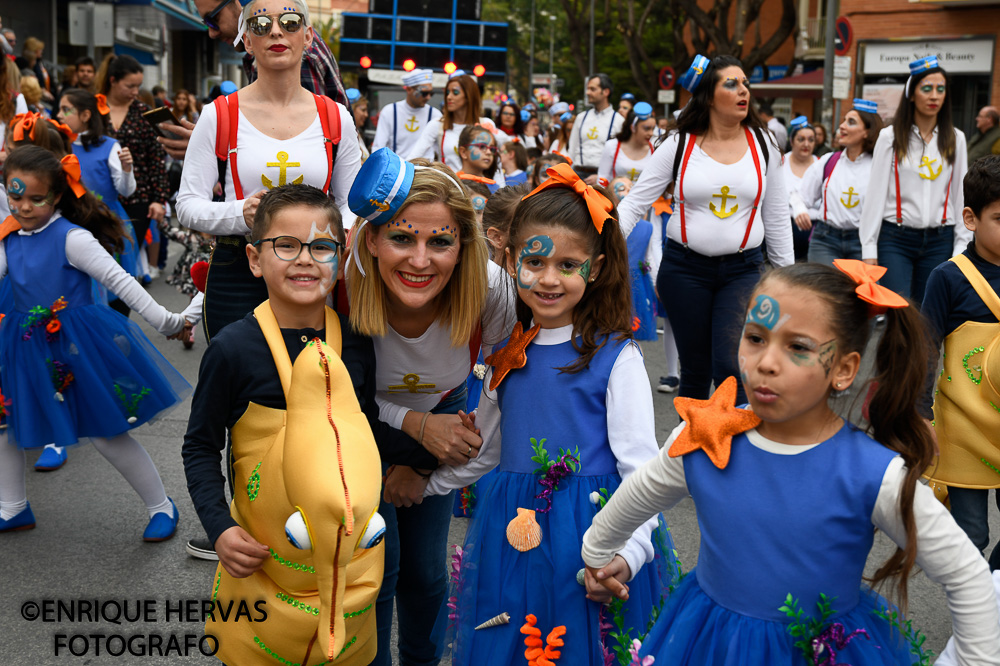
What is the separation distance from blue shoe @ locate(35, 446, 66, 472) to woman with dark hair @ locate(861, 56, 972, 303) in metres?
4.85

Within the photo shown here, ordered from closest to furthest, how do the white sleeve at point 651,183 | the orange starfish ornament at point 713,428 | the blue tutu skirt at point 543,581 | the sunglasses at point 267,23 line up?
the orange starfish ornament at point 713,428 < the blue tutu skirt at point 543,581 < the sunglasses at point 267,23 < the white sleeve at point 651,183

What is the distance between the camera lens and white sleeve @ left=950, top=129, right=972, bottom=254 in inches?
226

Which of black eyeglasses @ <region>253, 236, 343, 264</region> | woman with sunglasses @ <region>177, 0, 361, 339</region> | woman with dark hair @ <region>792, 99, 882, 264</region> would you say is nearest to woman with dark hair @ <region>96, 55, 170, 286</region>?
woman with sunglasses @ <region>177, 0, 361, 339</region>

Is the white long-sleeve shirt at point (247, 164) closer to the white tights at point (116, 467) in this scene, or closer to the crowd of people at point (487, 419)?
the crowd of people at point (487, 419)

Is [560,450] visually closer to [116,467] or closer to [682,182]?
[116,467]

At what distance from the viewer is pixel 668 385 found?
757cm

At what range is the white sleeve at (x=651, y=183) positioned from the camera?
5.27 m

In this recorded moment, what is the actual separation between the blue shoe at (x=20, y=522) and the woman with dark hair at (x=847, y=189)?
625 cm

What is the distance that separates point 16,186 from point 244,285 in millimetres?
1603

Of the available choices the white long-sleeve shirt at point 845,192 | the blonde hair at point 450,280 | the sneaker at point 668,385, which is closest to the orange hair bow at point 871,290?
the blonde hair at point 450,280

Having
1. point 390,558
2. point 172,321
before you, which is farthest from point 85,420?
point 390,558

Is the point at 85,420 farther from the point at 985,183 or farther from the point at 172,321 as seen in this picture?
the point at 985,183

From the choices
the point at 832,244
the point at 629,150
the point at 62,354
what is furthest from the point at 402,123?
the point at 62,354

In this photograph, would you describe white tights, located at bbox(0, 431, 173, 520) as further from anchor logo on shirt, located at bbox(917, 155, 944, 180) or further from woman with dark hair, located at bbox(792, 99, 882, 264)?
woman with dark hair, located at bbox(792, 99, 882, 264)
